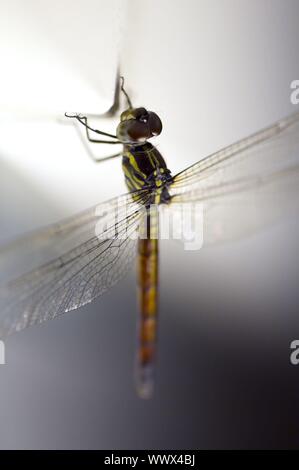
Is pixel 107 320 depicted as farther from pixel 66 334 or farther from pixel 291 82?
pixel 291 82

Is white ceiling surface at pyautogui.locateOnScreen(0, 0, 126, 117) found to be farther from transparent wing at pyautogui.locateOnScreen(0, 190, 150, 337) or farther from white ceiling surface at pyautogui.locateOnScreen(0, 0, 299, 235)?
transparent wing at pyautogui.locateOnScreen(0, 190, 150, 337)

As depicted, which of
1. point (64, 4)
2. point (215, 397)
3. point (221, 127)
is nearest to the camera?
point (64, 4)

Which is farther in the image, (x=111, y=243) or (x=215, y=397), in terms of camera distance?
(x=215, y=397)

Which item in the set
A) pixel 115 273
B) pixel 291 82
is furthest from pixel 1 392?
pixel 291 82

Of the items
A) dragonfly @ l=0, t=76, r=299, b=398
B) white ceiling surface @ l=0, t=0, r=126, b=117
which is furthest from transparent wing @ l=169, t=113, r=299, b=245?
white ceiling surface @ l=0, t=0, r=126, b=117

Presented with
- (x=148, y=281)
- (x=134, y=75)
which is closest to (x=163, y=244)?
(x=148, y=281)

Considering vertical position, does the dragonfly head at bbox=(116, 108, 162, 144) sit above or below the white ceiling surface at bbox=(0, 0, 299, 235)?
below

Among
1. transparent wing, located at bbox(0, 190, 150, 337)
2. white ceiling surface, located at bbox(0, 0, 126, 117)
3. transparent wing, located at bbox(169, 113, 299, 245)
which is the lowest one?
transparent wing, located at bbox(0, 190, 150, 337)
